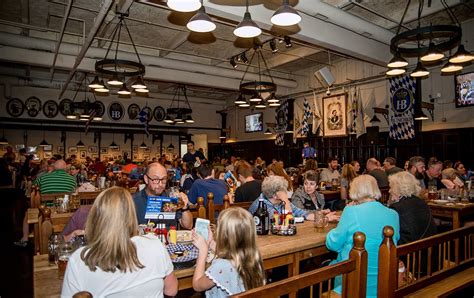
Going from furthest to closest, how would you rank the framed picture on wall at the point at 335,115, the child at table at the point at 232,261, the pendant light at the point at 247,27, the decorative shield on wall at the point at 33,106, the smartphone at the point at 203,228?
the decorative shield on wall at the point at 33,106 → the framed picture on wall at the point at 335,115 → the pendant light at the point at 247,27 → the smartphone at the point at 203,228 → the child at table at the point at 232,261

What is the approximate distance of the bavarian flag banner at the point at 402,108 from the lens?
10.1 meters

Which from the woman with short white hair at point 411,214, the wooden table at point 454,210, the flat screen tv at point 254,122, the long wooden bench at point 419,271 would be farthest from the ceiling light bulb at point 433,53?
the flat screen tv at point 254,122

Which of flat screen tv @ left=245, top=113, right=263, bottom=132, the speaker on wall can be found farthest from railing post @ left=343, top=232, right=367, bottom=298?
flat screen tv @ left=245, top=113, right=263, bottom=132

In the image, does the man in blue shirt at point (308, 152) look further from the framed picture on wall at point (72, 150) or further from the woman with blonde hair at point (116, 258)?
the woman with blonde hair at point (116, 258)

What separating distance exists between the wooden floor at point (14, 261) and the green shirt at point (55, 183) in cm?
117

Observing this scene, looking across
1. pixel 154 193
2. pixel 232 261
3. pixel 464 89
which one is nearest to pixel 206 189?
pixel 154 193

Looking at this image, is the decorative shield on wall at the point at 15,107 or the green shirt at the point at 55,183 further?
the decorative shield on wall at the point at 15,107

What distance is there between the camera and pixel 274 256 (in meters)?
2.58

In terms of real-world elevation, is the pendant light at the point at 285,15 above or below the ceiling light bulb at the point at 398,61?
above

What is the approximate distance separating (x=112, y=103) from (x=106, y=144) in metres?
2.20

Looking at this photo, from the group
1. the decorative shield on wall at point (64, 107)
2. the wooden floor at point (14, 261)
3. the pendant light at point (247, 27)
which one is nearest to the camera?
the pendant light at point (247, 27)

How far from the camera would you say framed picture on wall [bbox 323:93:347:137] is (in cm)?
1223

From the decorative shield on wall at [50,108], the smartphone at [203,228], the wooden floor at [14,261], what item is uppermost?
the decorative shield on wall at [50,108]

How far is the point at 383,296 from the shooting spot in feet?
6.96
